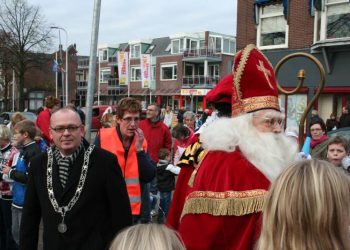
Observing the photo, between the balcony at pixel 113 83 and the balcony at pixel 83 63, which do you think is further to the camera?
the balcony at pixel 83 63

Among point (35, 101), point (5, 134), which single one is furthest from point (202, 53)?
point (5, 134)

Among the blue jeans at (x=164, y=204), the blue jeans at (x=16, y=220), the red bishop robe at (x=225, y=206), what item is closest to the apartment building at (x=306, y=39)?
the blue jeans at (x=164, y=204)

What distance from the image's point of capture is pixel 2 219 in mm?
5418

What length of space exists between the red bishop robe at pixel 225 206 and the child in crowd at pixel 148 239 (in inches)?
24.9

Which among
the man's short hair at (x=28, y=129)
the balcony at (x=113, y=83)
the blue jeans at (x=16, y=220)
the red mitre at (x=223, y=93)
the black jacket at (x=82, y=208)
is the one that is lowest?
the blue jeans at (x=16, y=220)

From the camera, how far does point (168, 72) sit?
4822 cm

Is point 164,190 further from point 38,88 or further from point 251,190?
point 38,88

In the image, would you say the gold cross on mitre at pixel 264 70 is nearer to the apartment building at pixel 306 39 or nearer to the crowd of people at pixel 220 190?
the crowd of people at pixel 220 190

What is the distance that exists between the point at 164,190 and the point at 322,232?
564 centimetres

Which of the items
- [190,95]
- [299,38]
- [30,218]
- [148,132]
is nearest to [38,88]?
[190,95]

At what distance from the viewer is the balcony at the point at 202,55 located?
44.3 metres

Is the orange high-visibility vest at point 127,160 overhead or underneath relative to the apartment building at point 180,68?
underneath

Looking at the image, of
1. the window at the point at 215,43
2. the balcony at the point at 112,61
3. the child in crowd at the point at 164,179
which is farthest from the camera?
the balcony at the point at 112,61

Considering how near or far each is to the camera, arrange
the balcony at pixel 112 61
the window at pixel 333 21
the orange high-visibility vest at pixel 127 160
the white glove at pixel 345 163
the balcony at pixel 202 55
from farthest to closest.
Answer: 1. the balcony at pixel 112 61
2. the balcony at pixel 202 55
3. the window at pixel 333 21
4. the white glove at pixel 345 163
5. the orange high-visibility vest at pixel 127 160
